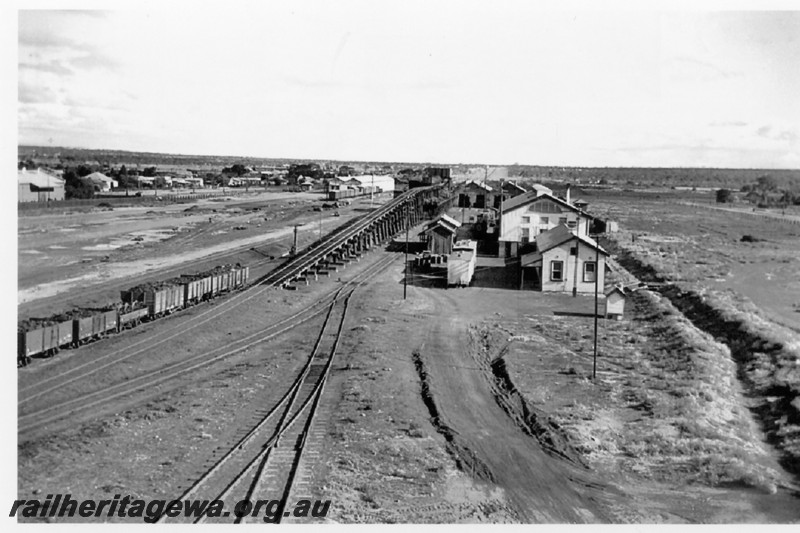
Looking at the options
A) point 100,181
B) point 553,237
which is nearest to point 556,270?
point 553,237

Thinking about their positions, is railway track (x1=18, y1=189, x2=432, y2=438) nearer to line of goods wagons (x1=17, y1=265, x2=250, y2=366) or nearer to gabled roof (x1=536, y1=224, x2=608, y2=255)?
line of goods wagons (x1=17, y1=265, x2=250, y2=366)

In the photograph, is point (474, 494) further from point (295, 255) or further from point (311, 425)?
point (295, 255)

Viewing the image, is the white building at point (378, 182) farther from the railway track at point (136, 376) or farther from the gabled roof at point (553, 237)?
the railway track at point (136, 376)

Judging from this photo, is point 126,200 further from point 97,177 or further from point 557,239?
point 557,239

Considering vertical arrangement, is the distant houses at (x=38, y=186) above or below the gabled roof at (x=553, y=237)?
above

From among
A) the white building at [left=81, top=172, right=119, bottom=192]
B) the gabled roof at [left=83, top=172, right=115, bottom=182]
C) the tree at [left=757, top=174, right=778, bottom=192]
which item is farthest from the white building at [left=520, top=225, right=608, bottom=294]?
the tree at [left=757, top=174, right=778, bottom=192]

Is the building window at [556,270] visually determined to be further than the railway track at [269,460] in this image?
Yes

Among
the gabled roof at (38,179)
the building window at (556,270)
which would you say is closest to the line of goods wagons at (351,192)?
the building window at (556,270)
